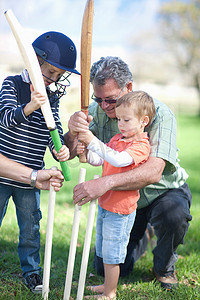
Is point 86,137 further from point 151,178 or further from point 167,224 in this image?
point 167,224

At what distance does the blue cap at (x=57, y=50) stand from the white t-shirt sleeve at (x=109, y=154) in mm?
617

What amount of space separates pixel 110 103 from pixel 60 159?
68 cm

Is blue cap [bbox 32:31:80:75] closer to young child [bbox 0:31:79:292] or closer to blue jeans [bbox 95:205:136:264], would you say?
young child [bbox 0:31:79:292]

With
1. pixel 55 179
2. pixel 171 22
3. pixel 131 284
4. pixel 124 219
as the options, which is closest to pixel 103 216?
pixel 124 219

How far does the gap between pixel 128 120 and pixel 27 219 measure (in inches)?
45.3

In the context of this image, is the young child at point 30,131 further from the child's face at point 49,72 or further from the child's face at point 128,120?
the child's face at point 128,120

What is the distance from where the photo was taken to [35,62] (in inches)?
92.4

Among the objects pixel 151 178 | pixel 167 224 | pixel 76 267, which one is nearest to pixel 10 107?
pixel 151 178

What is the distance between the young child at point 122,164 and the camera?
2.62 m

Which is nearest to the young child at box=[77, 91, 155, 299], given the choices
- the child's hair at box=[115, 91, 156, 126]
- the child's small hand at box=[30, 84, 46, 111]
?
the child's hair at box=[115, 91, 156, 126]

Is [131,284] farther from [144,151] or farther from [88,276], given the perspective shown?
[144,151]

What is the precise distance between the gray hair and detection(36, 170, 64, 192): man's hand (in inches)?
31.3

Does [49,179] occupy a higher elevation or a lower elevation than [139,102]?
lower

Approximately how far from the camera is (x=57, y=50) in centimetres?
276
